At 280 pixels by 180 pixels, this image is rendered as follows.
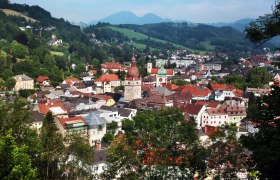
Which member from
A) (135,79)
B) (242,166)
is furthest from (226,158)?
(135,79)

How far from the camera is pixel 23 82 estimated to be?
214 feet

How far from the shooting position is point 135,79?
179 ft

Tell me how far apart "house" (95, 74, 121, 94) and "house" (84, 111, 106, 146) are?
104 feet

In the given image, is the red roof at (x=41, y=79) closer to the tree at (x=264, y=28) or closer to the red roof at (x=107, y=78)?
the red roof at (x=107, y=78)

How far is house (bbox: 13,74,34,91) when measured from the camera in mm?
64500

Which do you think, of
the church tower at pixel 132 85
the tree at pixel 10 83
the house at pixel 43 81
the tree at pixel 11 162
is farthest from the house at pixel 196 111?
the tree at pixel 11 162

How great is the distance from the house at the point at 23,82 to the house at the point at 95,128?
2953 cm

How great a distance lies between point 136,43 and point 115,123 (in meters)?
153

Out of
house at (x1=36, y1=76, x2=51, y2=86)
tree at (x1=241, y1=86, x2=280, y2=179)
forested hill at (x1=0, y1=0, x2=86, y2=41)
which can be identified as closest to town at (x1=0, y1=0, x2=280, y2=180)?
tree at (x1=241, y1=86, x2=280, y2=179)

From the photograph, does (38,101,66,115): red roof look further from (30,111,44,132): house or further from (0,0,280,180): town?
(30,111,44,132): house

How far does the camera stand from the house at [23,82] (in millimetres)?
64500

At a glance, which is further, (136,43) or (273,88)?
(136,43)

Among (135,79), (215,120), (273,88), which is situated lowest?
(215,120)

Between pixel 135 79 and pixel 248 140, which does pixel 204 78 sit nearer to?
pixel 135 79
